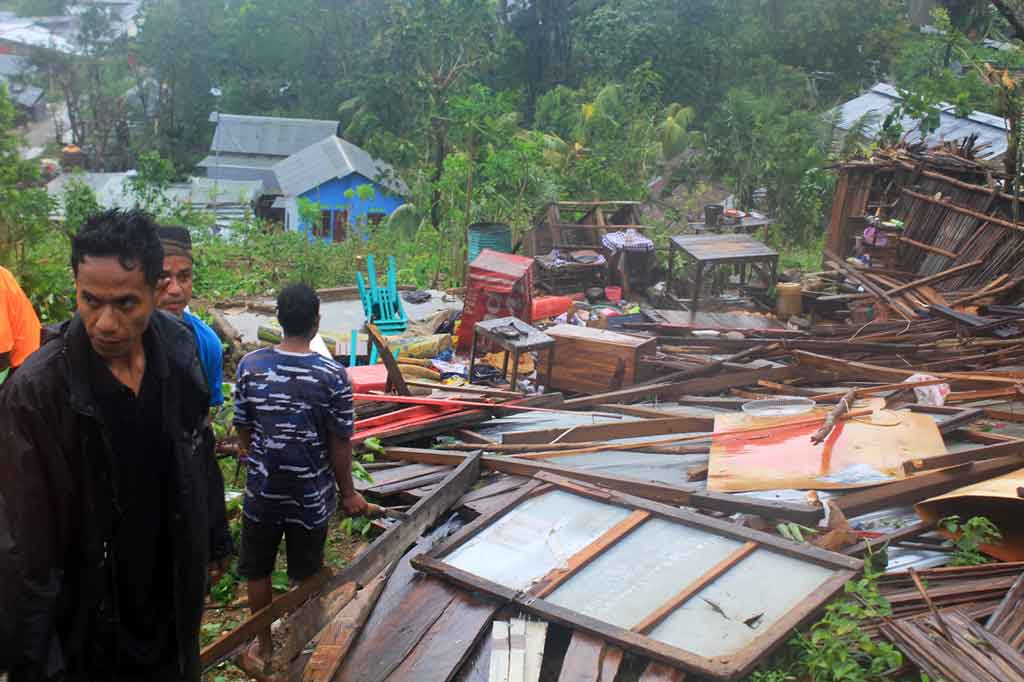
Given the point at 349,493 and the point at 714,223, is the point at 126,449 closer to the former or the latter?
the point at 349,493

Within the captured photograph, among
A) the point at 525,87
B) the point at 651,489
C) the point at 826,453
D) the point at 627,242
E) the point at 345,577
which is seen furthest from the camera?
the point at 525,87

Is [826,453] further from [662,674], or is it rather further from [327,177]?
[327,177]

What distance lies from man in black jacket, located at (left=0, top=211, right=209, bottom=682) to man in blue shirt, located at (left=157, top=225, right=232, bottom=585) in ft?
0.84

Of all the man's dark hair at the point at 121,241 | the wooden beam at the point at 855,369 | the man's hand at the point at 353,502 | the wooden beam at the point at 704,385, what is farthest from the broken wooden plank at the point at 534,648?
the wooden beam at the point at 855,369

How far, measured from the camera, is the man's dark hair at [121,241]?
229 cm

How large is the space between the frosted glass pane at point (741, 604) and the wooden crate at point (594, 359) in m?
3.60

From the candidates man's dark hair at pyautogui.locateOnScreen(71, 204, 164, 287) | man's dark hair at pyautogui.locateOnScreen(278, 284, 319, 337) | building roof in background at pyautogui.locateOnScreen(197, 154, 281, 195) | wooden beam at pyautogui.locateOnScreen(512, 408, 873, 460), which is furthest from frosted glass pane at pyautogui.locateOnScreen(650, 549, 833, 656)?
building roof in background at pyautogui.locateOnScreen(197, 154, 281, 195)

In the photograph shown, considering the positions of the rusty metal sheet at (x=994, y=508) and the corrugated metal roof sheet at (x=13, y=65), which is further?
the corrugated metal roof sheet at (x=13, y=65)

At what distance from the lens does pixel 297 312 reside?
352 centimetres

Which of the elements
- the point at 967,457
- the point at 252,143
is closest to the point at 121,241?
the point at 967,457

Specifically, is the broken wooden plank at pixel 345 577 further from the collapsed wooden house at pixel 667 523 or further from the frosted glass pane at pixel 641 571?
the frosted glass pane at pixel 641 571

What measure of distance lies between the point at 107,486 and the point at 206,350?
4.16 feet

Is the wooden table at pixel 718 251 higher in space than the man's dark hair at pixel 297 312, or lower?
lower

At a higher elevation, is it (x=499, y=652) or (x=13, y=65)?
(x=499, y=652)
